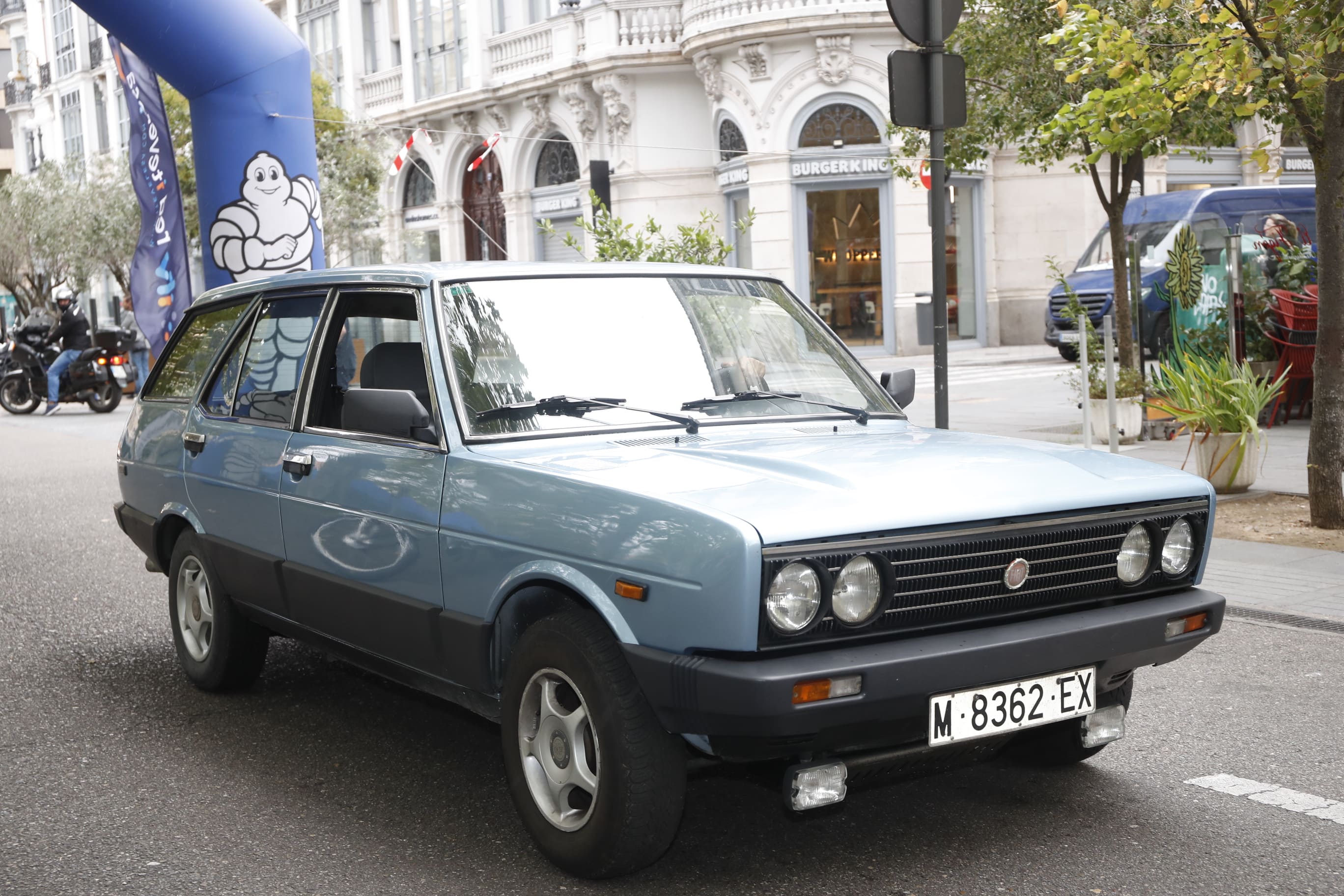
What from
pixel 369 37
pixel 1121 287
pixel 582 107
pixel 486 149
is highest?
pixel 369 37

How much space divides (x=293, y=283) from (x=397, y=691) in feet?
5.45

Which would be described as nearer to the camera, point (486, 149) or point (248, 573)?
point (248, 573)

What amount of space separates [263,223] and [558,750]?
9390mm

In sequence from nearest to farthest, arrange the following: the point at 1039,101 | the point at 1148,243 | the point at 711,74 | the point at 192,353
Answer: the point at 192,353
the point at 1039,101
the point at 1148,243
the point at 711,74

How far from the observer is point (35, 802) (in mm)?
4551

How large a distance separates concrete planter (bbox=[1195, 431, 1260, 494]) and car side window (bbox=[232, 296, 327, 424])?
21.9ft

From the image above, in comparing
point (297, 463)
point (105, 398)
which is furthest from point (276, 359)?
point (105, 398)

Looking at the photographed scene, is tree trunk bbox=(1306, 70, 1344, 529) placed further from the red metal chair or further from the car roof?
the car roof

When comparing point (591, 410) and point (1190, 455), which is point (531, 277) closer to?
point (591, 410)

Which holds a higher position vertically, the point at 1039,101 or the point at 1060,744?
the point at 1039,101

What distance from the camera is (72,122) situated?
59188mm

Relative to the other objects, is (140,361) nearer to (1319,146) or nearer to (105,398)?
(105,398)

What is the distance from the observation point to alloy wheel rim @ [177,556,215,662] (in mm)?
5824

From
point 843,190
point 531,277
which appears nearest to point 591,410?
point 531,277
